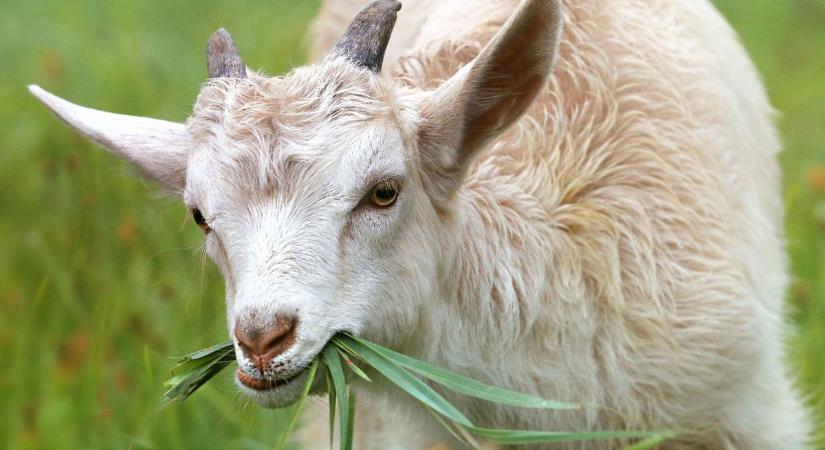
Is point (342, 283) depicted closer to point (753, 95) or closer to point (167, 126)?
point (167, 126)

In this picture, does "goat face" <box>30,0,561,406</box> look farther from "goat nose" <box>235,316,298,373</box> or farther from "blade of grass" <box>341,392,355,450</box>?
"blade of grass" <box>341,392,355,450</box>

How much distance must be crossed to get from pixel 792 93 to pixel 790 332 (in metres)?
4.27

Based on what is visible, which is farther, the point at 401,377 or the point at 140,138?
the point at 140,138

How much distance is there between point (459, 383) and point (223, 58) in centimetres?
128

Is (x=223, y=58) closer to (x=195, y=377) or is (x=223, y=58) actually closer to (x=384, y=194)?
(x=384, y=194)

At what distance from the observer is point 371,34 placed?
4336mm

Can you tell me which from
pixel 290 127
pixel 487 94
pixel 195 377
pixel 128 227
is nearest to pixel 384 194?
pixel 290 127

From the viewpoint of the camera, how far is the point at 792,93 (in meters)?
9.57

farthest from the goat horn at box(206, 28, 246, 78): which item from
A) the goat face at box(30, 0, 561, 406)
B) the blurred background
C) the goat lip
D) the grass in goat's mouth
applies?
the goat lip

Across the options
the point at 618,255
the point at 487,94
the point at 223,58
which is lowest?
the point at 618,255

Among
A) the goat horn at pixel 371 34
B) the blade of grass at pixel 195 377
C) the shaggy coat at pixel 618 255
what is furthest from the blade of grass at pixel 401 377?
the goat horn at pixel 371 34

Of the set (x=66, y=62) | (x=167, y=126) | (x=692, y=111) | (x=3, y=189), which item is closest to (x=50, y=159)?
(x=3, y=189)

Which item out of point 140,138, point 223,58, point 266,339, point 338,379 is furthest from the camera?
point 140,138

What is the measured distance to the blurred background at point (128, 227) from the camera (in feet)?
20.0
